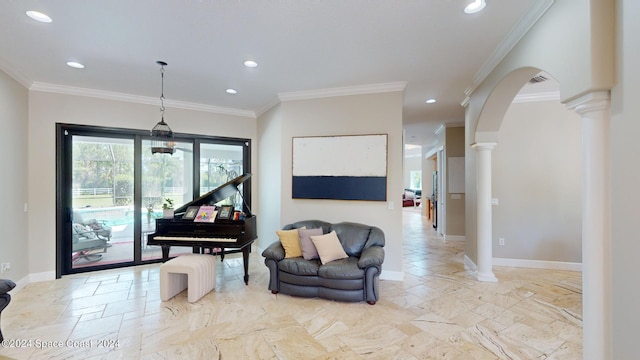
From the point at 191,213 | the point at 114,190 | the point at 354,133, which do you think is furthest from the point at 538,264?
the point at 114,190

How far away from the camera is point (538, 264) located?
4832 mm

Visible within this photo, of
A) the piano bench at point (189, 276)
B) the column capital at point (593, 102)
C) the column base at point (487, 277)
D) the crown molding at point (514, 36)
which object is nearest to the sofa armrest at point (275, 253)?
the piano bench at point (189, 276)

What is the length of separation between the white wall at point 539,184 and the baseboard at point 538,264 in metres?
0.07

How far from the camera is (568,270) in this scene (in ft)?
15.4

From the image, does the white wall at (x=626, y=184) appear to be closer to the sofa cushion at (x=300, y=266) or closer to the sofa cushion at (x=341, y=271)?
the sofa cushion at (x=341, y=271)

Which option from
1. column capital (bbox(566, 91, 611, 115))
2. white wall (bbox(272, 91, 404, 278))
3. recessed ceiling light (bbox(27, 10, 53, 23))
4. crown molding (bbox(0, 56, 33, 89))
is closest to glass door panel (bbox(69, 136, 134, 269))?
crown molding (bbox(0, 56, 33, 89))

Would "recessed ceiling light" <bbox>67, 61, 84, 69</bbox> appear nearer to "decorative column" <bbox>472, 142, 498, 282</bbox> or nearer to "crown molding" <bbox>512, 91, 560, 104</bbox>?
"decorative column" <bbox>472, 142, 498, 282</bbox>

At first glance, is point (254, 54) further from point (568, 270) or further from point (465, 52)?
point (568, 270)

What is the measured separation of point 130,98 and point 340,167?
390 centimetres

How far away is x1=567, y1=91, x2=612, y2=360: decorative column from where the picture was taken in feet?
5.96

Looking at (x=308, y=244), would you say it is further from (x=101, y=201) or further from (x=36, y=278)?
(x=36, y=278)

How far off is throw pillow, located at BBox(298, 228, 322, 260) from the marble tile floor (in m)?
0.58

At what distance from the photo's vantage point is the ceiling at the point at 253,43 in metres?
2.40

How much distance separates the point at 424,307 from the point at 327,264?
1295mm
